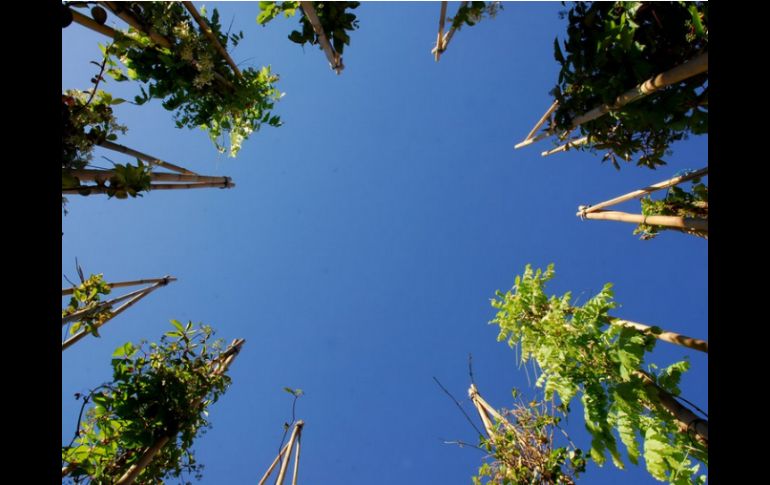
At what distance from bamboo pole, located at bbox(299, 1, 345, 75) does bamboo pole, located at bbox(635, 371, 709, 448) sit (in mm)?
5520

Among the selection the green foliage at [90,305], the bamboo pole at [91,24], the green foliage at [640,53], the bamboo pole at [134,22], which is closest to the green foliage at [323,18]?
A: the bamboo pole at [134,22]

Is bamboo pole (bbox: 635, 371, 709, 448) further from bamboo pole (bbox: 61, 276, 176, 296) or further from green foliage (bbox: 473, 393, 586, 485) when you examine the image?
bamboo pole (bbox: 61, 276, 176, 296)

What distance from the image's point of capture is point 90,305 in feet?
12.7

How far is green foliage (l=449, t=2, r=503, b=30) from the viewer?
4.84 meters

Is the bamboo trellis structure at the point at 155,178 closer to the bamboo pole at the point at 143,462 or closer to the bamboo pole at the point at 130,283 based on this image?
the bamboo pole at the point at 130,283

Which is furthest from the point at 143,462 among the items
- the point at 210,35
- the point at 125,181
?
the point at 210,35

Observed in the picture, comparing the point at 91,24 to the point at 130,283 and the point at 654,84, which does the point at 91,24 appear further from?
the point at 654,84

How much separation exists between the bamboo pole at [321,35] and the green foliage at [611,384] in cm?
476

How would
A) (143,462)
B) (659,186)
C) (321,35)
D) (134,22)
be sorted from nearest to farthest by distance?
(143,462) < (134,22) < (659,186) < (321,35)

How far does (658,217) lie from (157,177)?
18.7ft

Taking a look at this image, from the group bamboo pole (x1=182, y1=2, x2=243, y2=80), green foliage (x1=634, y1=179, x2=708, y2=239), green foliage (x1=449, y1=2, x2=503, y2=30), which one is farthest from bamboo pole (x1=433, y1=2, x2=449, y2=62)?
green foliage (x1=634, y1=179, x2=708, y2=239)
